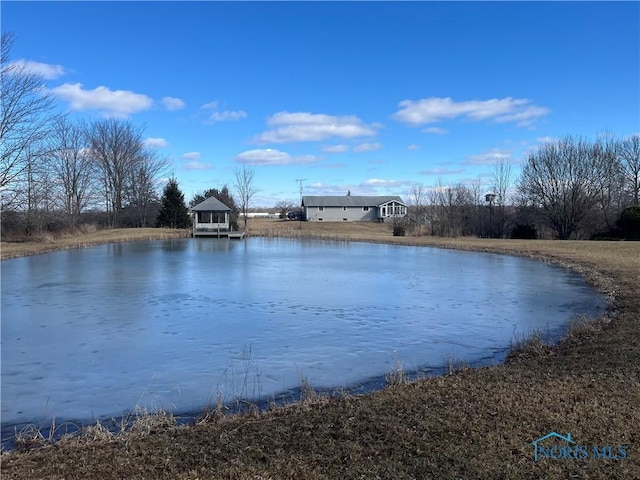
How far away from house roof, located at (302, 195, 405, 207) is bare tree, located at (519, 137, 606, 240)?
101 ft

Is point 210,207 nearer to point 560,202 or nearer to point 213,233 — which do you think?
point 213,233

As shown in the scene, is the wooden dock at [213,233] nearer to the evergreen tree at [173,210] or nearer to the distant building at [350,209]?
the evergreen tree at [173,210]

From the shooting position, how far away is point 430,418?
3945 millimetres

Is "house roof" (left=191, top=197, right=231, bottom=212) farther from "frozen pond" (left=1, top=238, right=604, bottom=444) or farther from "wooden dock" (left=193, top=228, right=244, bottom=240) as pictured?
"frozen pond" (left=1, top=238, right=604, bottom=444)

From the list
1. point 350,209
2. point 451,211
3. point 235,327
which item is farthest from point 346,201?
point 235,327

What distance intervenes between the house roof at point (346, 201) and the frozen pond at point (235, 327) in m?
52.8

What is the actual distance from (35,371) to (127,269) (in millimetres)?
11732

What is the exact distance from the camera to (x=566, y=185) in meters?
37.7

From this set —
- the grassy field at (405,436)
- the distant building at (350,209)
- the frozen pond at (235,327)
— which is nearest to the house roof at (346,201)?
the distant building at (350,209)

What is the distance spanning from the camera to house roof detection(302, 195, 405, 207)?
229 feet

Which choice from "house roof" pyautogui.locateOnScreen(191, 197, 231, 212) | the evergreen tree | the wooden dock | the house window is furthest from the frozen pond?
the evergreen tree

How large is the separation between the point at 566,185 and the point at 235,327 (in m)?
36.0

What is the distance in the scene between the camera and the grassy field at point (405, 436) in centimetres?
312

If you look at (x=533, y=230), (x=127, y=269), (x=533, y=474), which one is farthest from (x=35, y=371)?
(x=533, y=230)
